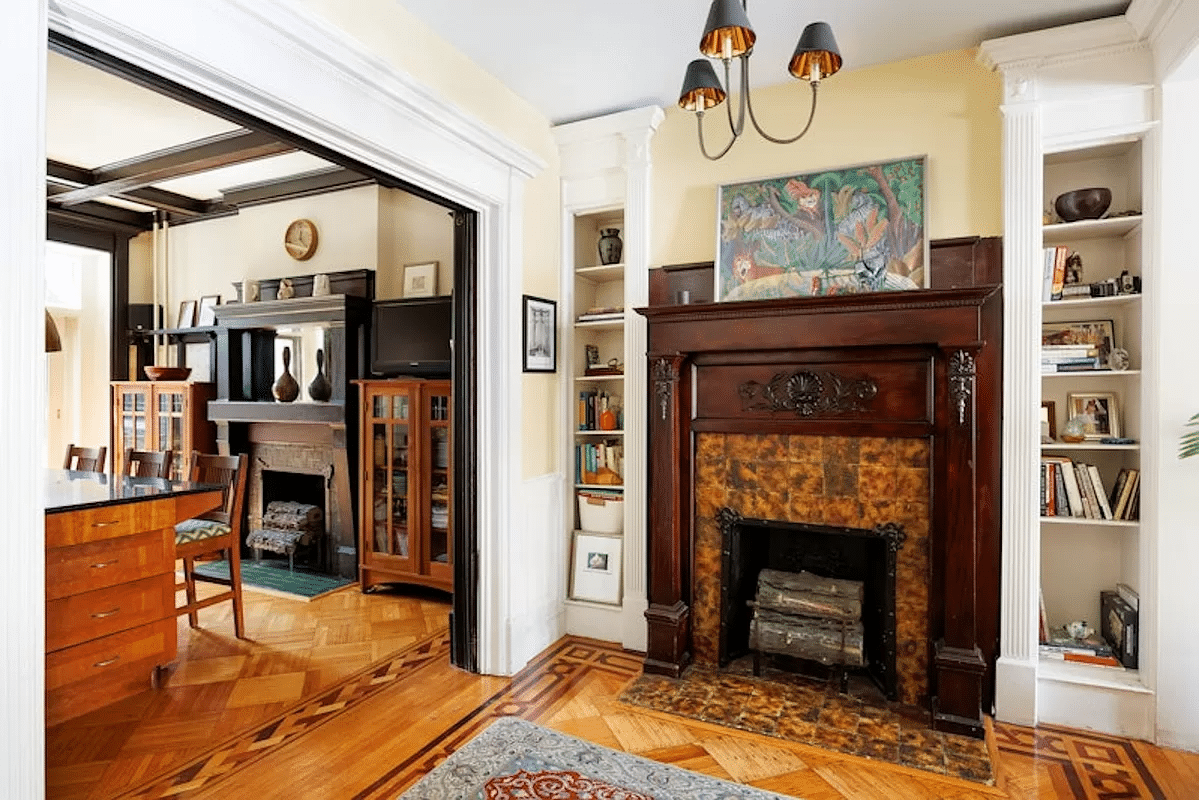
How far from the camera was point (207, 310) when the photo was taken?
18.0 feet

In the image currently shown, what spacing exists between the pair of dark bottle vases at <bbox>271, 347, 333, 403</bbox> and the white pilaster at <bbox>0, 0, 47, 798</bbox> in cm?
329

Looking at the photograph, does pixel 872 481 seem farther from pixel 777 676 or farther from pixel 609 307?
pixel 609 307

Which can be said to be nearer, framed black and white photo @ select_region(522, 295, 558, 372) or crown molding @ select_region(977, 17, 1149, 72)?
crown molding @ select_region(977, 17, 1149, 72)

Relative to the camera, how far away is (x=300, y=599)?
4.27 meters

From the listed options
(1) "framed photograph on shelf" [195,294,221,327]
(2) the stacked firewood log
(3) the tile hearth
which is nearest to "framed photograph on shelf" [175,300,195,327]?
(1) "framed photograph on shelf" [195,294,221,327]

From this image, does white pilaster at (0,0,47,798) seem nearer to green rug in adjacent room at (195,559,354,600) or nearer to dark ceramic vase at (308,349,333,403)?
green rug in adjacent room at (195,559,354,600)

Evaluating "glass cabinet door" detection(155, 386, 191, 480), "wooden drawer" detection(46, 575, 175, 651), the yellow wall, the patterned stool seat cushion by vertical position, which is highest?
the yellow wall

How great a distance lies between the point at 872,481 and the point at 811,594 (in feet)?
1.97

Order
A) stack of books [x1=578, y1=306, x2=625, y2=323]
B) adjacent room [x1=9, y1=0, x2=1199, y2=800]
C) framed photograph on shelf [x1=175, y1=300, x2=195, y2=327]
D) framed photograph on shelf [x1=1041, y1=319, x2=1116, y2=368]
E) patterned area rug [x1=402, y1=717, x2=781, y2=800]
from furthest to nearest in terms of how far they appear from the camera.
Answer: framed photograph on shelf [x1=175, y1=300, x2=195, y2=327], stack of books [x1=578, y1=306, x2=625, y2=323], framed photograph on shelf [x1=1041, y1=319, x2=1116, y2=368], adjacent room [x1=9, y1=0, x2=1199, y2=800], patterned area rug [x1=402, y1=717, x2=781, y2=800]

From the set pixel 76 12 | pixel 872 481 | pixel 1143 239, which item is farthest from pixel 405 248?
pixel 1143 239

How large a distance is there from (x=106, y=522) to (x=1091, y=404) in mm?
4166

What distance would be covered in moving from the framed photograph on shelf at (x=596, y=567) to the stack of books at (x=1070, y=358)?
7.16 ft

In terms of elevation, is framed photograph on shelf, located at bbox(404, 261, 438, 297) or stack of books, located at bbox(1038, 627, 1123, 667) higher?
framed photograph on shelf, located at bbox(404, 261, 438, 297)

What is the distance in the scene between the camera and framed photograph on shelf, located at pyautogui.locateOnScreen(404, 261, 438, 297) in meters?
4.64
